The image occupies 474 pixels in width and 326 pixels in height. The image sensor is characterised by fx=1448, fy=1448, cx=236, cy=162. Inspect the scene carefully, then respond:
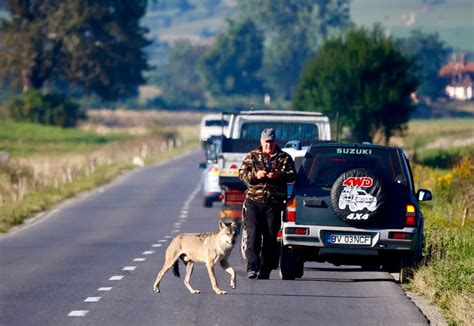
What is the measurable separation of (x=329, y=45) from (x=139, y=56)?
3783cm

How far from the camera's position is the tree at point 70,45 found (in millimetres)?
100688

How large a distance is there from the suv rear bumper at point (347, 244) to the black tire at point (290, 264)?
0.38m

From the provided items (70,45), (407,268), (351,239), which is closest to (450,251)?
(407,268)

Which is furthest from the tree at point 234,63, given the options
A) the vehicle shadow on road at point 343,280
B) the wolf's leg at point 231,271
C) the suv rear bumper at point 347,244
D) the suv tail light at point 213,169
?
the wolf's leg at point 231,271

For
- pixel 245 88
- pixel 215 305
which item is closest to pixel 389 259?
pixel 215 305

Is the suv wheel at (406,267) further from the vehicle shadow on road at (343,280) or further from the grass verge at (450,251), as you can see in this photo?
the vehicle shadow on road at (343,280)

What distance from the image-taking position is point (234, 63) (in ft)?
585

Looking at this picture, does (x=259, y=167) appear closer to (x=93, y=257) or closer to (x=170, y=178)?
(x=93, y=257)

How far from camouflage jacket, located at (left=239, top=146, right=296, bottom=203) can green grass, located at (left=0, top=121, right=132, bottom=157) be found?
49317 mm

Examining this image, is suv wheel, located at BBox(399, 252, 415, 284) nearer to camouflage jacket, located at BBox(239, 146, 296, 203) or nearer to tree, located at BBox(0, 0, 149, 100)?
camouflage jacket, located at BBox(239, 146, 296, 203)

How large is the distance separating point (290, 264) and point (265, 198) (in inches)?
37.5

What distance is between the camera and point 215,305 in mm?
15531

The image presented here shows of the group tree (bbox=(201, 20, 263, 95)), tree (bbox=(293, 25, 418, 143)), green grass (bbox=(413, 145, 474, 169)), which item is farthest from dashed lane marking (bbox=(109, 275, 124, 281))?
tree (bbox=(201, 20, 263, 95))

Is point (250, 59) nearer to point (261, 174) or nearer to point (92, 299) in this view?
point (261, 174)
